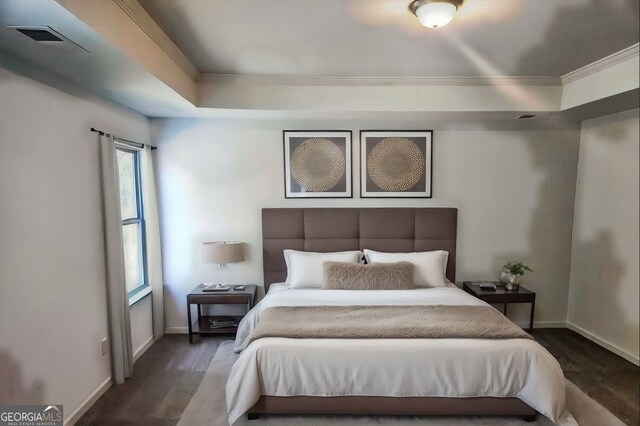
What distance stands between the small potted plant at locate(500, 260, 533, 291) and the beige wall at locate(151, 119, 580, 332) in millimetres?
172

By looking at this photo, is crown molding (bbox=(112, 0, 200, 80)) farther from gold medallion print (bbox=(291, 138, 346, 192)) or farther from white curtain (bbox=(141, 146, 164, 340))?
gold medallion print (bbox=(291, 138, 346, 192))

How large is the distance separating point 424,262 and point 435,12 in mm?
2126

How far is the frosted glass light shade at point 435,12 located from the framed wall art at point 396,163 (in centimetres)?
170

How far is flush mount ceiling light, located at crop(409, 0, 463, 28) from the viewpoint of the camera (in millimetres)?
1603

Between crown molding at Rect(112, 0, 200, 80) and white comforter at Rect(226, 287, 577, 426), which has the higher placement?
crown molding at Rect(112, 0, 200, 80)

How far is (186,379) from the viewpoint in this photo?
258 centimetres

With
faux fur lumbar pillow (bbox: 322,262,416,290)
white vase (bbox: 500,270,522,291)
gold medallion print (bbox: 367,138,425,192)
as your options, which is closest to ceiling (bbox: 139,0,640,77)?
gold medallion print (bbox: 367,138,425,192)

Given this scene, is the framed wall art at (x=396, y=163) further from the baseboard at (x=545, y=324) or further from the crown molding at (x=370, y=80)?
the baseboard at (x=545, y=324)

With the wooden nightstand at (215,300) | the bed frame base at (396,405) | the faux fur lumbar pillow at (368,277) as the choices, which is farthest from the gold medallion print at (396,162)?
the bed frame base at (396,405)

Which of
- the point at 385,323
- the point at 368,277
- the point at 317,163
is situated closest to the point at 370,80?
the point at 317,163

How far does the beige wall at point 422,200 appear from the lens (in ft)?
11.0

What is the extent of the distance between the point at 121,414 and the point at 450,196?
3.31 metres

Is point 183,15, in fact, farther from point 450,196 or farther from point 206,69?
point 450,196

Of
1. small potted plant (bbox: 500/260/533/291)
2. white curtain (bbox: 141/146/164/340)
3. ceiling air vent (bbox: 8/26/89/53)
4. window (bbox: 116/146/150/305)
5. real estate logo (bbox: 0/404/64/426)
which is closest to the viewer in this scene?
ceiling air vent (bbox: 8/26/89/53)
